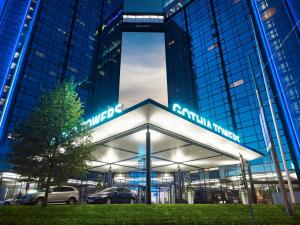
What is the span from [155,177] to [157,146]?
64.8 feet

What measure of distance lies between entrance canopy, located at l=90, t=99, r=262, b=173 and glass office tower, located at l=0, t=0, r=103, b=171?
110 ft

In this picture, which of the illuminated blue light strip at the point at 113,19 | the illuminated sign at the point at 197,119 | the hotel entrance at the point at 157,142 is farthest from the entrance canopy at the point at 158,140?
the illuminated blue light strip at the point at 113,19

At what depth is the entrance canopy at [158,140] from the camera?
52.0 ft

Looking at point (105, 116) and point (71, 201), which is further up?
point (105, 116)

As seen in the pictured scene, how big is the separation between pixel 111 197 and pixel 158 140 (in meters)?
6.91

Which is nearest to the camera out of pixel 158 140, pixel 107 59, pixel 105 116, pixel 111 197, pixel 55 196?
pixel 105 116

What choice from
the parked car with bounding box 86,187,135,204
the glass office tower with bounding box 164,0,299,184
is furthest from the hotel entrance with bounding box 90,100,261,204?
the glass office tower with bounding box 164,0,299,184

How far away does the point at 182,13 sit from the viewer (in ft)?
306

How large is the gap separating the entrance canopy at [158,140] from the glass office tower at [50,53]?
3339 cm

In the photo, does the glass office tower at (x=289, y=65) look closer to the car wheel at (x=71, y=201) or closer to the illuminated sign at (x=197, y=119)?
the illuminated sign at (x=197, y=119)

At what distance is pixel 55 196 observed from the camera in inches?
747

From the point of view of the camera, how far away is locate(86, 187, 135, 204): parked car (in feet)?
63.9

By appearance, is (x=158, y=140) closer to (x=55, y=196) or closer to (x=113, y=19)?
(x=55, y=196)

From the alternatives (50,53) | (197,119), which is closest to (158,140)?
(197,119)
